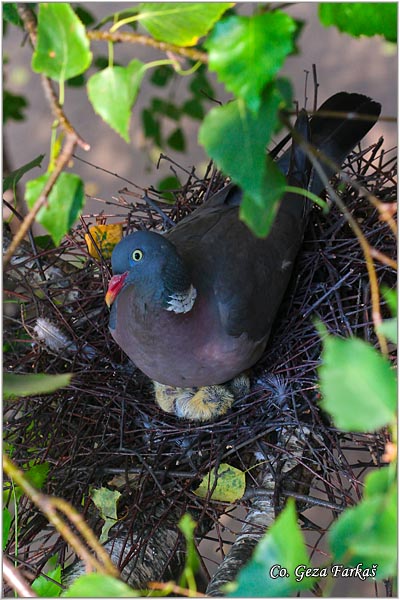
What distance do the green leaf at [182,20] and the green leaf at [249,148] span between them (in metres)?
0.05

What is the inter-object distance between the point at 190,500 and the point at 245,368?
19cm

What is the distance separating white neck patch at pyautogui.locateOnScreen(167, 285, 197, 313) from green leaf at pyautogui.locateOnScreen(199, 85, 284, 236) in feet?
1.50

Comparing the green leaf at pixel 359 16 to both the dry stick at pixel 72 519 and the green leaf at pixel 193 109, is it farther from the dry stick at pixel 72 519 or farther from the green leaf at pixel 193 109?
the green leaf at pixel 193 109

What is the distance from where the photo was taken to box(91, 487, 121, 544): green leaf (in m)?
0.83

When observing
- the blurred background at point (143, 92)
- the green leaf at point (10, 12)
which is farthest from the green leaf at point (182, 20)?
the blurred background at point (143, 92)

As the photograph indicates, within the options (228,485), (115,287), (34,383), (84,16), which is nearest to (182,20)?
(34,383)

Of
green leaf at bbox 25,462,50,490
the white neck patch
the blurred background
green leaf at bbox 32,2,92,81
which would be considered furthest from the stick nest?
the blurred background

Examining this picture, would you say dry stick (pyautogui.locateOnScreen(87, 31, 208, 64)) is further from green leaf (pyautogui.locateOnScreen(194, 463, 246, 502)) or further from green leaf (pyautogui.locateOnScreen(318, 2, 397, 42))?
green leaf (pyautogui.locateOnScreen(194, 463, 246, 502))

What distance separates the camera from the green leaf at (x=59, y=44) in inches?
16.2

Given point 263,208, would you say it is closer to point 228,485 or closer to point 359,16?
point 359,16

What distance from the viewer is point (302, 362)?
3.02ft

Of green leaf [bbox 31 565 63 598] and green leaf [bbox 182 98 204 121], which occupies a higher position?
green leaf [bbox 182 98 204 121]

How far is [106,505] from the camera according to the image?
0.83 meters

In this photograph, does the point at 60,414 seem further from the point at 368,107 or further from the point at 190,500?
the point at 368,107
